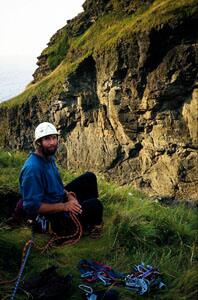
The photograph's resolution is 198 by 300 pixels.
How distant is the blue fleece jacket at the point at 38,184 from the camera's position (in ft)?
17.1

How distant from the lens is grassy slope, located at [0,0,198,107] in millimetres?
37031

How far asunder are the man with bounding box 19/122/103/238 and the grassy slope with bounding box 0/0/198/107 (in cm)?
3319

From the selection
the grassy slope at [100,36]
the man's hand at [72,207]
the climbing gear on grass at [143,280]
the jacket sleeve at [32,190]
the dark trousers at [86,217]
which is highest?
the grassy slope at [100,36]

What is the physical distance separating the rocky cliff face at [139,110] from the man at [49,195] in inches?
1101

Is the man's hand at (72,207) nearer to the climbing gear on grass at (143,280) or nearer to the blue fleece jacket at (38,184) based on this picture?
the blue fleece jacket at (38,184)

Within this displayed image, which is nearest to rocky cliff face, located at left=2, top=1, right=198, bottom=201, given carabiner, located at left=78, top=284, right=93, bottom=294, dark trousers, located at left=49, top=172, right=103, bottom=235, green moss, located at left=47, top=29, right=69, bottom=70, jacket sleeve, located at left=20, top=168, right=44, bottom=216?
green moss, located at left=47, top=29, right=69, bottom=70

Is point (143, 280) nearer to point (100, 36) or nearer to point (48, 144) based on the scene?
point (48, 144)

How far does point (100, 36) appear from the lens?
156 feet

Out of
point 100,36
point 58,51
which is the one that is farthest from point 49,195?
point 58,51

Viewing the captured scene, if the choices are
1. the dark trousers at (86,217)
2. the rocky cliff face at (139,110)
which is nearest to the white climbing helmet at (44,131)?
the dark trousers at (86,217)

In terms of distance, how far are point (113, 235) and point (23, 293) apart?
1881 millimetres

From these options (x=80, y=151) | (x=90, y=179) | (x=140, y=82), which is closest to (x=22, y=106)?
(x=80, y=151)

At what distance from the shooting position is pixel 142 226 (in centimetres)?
560

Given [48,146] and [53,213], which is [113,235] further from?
[48,146]
